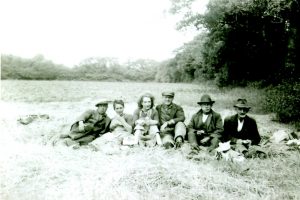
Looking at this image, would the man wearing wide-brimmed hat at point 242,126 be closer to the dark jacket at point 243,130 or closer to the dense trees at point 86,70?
the dark jacket at point 243,130

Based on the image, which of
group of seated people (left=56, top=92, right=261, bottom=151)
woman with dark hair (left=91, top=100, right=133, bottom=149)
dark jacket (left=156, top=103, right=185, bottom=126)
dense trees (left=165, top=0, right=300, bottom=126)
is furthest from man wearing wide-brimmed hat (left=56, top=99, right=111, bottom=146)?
dense trees (left=165, top=0, right=300, bottom=126)

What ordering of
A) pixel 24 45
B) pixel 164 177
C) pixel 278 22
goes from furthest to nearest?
pixel 278 22
pixel 24 45
pixel 164 177

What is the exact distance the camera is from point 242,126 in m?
5.19

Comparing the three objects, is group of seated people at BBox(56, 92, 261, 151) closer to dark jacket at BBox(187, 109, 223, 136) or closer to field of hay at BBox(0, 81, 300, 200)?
dark jacket at BBox(187, 109, 223, 136)

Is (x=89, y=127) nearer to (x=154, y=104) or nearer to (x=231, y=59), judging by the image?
(x=154, y=104)

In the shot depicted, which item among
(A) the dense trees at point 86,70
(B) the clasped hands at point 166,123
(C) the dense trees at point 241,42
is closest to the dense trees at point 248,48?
(C) the dense trees at point 241,42

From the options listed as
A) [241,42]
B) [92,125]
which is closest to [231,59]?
[241,42]

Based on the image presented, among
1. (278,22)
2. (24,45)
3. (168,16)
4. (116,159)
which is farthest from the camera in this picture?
(278,22)

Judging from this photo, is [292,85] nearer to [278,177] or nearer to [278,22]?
[278,22]

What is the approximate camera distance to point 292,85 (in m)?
7.81

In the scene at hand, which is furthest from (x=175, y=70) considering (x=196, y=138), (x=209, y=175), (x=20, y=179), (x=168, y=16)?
(x=20, y=179)

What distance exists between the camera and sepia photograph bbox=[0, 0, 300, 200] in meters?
3.83

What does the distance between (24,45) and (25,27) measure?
1.89 ft

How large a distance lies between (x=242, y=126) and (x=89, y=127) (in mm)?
2235
